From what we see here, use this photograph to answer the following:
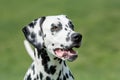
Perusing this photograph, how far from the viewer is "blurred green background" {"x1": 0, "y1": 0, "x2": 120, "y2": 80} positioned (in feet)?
69.8

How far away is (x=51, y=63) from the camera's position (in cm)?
1285

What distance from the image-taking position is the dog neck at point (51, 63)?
12.8 m

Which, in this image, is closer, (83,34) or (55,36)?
(55,36)

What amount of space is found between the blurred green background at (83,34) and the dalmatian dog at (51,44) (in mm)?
6400

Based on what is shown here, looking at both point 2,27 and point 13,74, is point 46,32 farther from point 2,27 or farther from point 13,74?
point 2,27

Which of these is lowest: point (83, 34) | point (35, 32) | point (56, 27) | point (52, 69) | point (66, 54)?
point (83, 34)

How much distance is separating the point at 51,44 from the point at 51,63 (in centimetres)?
38

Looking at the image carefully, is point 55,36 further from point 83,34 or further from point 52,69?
point 83,34

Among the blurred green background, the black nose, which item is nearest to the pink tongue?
the black nose

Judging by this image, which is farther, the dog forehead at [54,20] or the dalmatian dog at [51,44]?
the dog forehead at [54,20]

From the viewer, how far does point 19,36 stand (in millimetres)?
25219

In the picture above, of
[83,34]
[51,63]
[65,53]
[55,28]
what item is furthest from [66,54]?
[83,34]

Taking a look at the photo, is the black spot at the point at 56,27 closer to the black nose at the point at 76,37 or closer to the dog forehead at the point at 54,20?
the dog forehead at the point at 54,20

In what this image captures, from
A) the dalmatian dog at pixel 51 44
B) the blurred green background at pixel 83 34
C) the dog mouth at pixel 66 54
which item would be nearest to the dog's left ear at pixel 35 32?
the dalmatian dog at pixel 51 44
